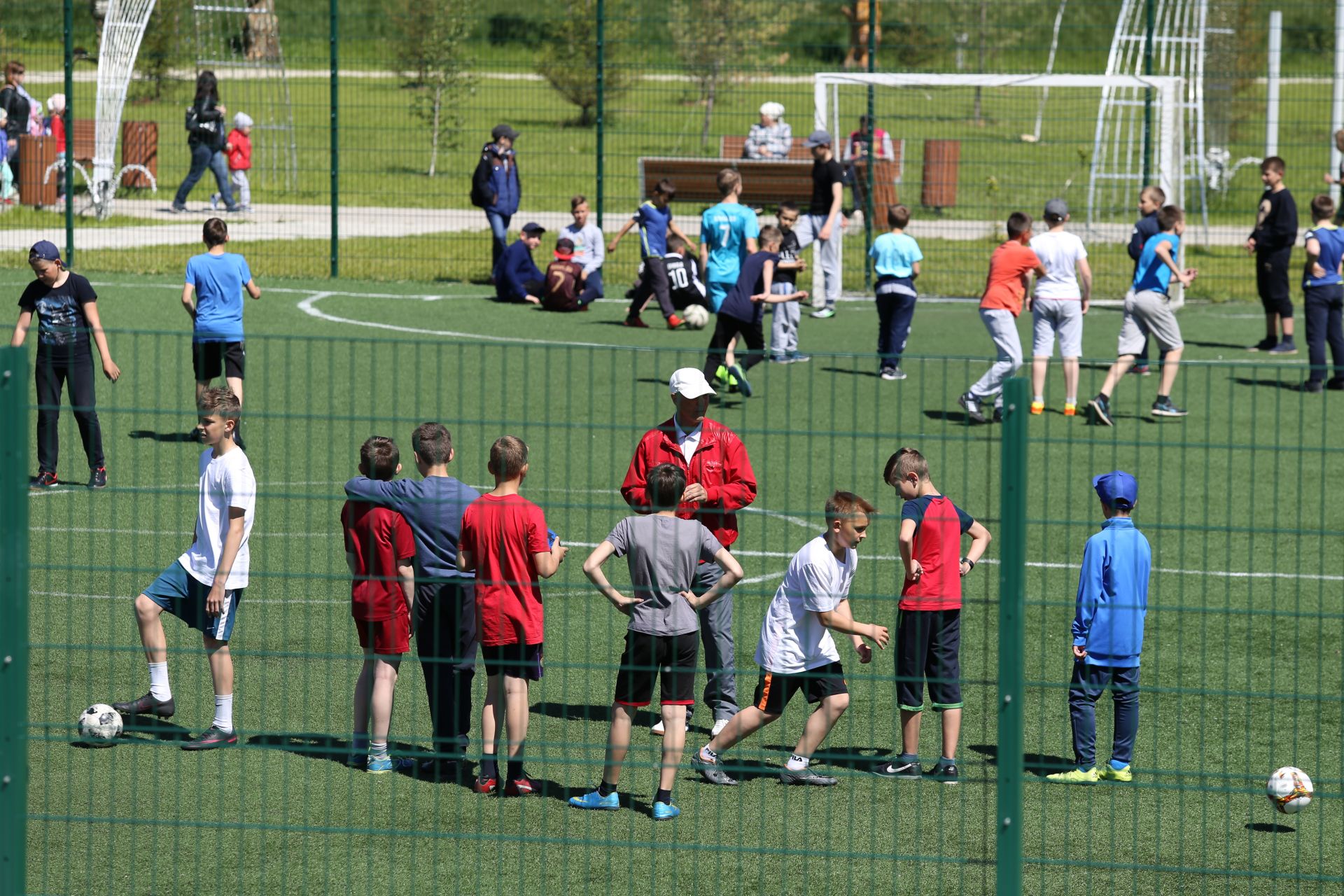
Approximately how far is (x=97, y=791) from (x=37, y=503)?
5528 millimetres

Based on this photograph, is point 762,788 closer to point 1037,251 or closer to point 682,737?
point 682,737

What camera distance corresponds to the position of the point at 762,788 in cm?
730

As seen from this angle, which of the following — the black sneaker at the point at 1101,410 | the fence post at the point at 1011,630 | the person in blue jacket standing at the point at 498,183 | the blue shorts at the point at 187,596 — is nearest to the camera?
the fence post at the point at 1011,630

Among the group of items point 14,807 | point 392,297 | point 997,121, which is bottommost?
point 14,807

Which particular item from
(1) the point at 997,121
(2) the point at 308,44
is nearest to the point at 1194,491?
(1) the point at 997,121

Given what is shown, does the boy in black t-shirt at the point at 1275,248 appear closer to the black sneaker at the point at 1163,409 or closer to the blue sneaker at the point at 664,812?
the black sneaker at the point at 1163,409

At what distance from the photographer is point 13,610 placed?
537cm

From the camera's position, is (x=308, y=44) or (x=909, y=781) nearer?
(x=909, y=781)

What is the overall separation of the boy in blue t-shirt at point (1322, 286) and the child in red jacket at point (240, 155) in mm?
18226

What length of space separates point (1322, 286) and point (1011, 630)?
532 inches

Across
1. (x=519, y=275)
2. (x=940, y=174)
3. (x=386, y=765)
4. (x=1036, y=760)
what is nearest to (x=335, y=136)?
(x=519, y=275)

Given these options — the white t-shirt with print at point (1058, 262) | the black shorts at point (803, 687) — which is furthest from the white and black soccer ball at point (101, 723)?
the white t-shirt with print at point (1058, 262)

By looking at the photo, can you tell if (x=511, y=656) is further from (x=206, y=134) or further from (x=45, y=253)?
(x=206, y=134)

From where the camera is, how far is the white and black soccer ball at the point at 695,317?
20.2 meters
